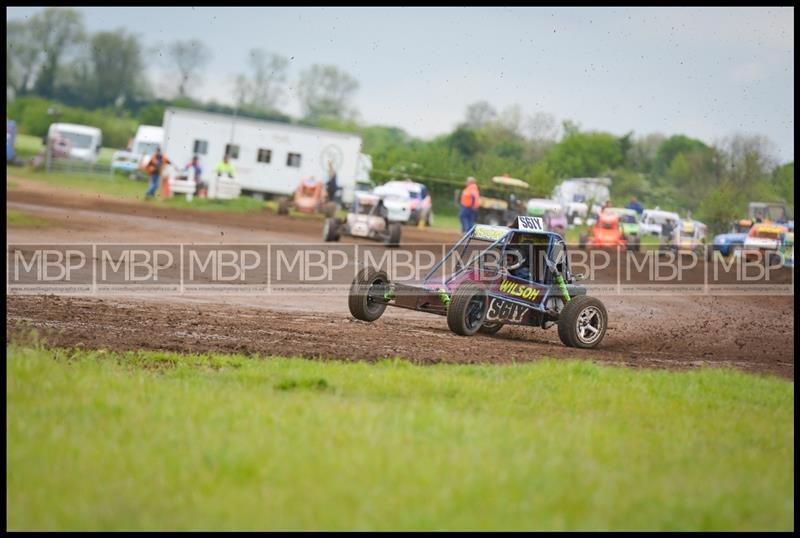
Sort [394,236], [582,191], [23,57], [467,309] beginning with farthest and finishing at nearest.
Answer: [23,57]
[582,191]
[394,236]
[467,309]

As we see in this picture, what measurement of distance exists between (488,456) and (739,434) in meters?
2.22

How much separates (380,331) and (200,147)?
107ft

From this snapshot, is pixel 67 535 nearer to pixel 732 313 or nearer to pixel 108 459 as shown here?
pixel 108 459

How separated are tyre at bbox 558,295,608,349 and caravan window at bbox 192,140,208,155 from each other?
107ft

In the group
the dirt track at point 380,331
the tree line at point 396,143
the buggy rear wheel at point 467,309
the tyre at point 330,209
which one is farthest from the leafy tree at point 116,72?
the buggy rear wheel at point 467,309

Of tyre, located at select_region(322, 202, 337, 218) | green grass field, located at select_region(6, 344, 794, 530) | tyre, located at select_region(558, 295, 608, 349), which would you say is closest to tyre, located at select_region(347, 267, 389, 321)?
tyre, located at select_region(558, 295, 608, 349)

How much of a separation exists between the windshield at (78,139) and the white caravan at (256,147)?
16796 mm

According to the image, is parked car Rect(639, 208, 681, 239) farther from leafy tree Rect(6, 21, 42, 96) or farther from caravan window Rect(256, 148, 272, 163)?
leafy tree Rect(6, 21, 42, 96)

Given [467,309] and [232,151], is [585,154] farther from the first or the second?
[467,309]

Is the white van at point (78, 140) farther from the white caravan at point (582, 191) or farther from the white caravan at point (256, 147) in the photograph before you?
the white caravan at point (582, 191)

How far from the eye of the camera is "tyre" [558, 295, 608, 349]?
12.4 m

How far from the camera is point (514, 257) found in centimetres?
1301

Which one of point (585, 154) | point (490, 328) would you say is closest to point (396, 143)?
point (585, 154)

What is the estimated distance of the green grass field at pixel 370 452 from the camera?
4762 millimetres
